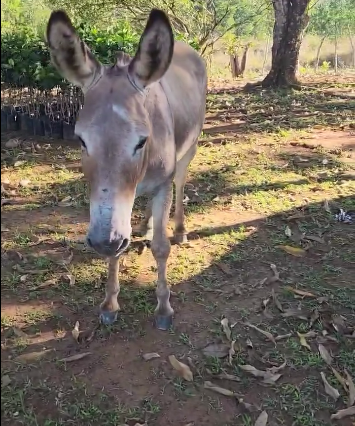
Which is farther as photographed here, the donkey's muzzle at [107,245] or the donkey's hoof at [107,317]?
the donkey's hoof at [107,317]

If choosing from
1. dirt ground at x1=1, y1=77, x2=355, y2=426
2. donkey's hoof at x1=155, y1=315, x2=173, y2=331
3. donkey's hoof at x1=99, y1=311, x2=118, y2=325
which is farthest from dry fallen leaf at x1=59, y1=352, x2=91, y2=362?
donkey's hoof at x1=155, y1=315, x2=173, y2=331

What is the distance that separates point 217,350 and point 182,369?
1.04 ft

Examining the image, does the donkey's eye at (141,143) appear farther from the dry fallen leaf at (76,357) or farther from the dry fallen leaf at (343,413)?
the dry fallen leaf at (343,413)

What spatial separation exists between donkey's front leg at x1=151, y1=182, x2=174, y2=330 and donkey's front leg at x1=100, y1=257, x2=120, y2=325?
0.30 metres

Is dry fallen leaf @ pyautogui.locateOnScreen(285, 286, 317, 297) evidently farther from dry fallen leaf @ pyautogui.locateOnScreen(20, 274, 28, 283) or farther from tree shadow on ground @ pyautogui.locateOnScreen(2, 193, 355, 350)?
dry fallen leaf @ pyautogui.locateOnScreen(20, 274, 28, 283)

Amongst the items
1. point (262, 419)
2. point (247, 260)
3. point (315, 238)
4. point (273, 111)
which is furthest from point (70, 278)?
point (273, 111)

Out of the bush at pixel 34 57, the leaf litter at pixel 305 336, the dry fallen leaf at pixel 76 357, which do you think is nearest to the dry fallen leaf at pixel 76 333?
the dry fallen leaf at pixel 76 357

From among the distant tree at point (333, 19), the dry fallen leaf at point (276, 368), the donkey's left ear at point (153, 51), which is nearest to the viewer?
the donkey's left ear at point (153, 51)

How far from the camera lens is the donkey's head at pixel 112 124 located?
2367mm

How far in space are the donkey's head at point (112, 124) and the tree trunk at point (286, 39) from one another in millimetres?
11047

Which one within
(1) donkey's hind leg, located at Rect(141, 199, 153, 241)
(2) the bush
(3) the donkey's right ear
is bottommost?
(1) donkey's hind leg, located at Rect(141, 199, 153, 241)

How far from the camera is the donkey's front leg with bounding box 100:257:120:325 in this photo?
3500mm

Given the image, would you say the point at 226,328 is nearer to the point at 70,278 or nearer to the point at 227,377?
the point at 227,377

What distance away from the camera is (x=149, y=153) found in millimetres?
3068
